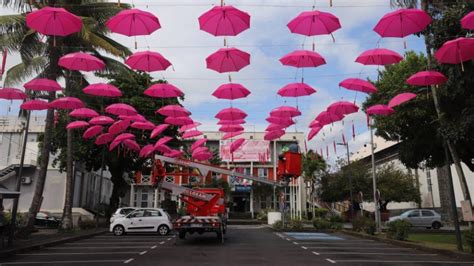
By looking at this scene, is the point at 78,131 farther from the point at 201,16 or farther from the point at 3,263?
the point at 201,16

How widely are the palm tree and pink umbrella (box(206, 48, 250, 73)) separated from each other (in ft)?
31.8

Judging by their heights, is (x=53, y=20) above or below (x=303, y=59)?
above

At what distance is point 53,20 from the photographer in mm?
11727

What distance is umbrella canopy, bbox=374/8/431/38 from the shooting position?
38.4ft

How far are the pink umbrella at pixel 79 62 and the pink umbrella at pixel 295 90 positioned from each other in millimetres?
6367

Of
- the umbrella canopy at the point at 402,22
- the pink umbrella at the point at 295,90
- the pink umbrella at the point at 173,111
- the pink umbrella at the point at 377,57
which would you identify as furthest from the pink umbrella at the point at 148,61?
the umbrella canopy at the point at 402,22

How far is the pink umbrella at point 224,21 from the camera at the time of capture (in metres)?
11.4

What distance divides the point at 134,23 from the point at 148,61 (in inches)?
81.9

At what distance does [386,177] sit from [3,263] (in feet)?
130

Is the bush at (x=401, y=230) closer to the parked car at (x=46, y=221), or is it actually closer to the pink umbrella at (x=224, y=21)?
the pink umbrella at (x=224, y=21)

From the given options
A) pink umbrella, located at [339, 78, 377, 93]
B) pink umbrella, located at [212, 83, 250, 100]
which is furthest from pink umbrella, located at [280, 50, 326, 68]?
pink umbrella, located at [212, 83, 250, 100]

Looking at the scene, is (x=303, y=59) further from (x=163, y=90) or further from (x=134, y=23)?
(x=163, y=90)

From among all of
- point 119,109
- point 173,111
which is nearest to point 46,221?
point 119,109

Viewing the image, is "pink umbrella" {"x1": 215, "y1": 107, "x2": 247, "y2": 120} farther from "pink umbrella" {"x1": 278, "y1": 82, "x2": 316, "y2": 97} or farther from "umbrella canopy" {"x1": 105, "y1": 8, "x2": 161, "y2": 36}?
"umbrella canopy" {"x1": 105, "y1": 8, "x2": 161, "y2": 36}
